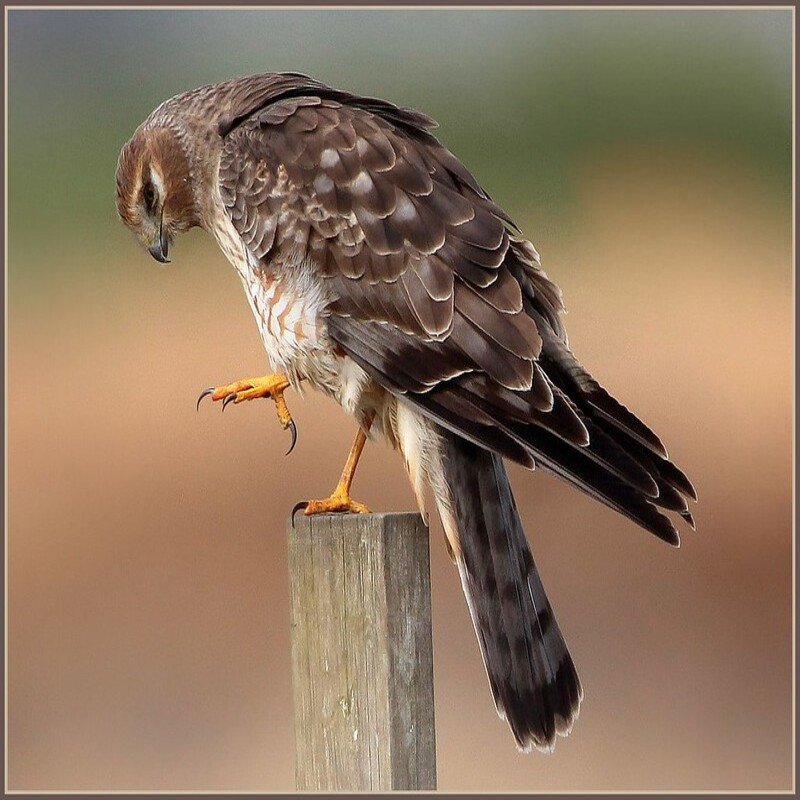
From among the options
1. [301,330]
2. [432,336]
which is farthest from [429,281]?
[301,330]

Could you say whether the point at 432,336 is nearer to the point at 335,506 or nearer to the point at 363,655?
the point at 335,506

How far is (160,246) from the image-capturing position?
4457 millimetres

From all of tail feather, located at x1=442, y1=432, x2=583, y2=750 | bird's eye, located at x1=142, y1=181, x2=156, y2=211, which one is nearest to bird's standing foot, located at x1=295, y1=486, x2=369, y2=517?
tail feather, located at x1=442, y1=432, x2=583, y2=750

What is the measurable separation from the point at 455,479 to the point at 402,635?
50 centimetres

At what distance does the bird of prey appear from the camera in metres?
3.27

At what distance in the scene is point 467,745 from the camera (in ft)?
18.7

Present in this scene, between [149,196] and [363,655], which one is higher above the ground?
[149,196]

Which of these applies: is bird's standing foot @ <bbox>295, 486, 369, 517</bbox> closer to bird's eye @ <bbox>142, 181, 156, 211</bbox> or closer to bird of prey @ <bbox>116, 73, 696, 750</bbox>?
bird of prey @ <bbox>116, 73, 696, 750</bbox>

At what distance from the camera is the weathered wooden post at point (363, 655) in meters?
3.13

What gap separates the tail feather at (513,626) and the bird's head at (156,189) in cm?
149

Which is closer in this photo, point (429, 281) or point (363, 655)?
point (363, 655)

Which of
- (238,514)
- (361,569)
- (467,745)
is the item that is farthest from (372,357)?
(238,514)

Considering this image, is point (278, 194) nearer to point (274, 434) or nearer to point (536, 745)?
point (536, 745)

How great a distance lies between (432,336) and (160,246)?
4.56 ft
